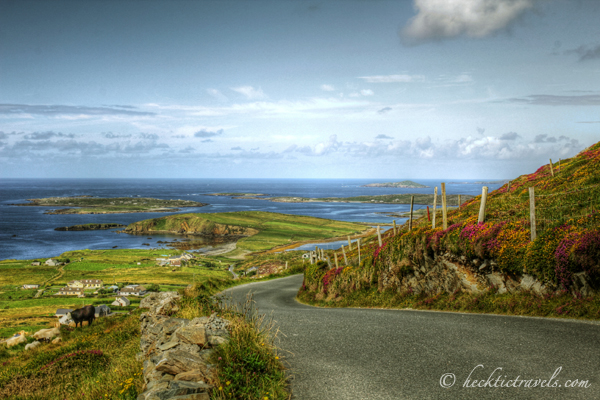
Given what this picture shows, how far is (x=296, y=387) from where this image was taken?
22.5 feet

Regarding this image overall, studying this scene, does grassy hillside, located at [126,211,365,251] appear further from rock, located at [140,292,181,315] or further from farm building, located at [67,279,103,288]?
rock, located at [140,292,181,315]

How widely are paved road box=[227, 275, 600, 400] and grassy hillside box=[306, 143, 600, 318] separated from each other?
1.73 meters

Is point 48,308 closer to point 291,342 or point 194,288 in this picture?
point 194,288

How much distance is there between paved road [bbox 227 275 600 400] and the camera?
6.42 m

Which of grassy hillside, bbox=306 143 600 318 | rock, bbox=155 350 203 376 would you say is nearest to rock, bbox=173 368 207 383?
rock, bbox=155 350 203 376

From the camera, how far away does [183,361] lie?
6.51m

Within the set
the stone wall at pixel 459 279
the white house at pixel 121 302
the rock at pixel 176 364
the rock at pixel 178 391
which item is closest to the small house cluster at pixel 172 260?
the white house at pixel 121 302

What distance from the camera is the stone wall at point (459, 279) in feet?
35.1

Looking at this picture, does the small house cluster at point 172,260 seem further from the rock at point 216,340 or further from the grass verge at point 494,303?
the rock at point 216,340

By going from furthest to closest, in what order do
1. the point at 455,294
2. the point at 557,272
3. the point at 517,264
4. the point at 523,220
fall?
the point at 455,294, the point at 523,220, the point at 517,264, the point at 557,272

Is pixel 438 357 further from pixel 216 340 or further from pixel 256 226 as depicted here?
pixel 256 226

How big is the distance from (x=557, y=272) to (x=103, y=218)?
171169 millimetres

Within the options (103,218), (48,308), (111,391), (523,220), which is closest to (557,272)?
(523,220)

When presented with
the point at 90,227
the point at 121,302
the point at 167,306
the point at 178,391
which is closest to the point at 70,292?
the point at 121,302
